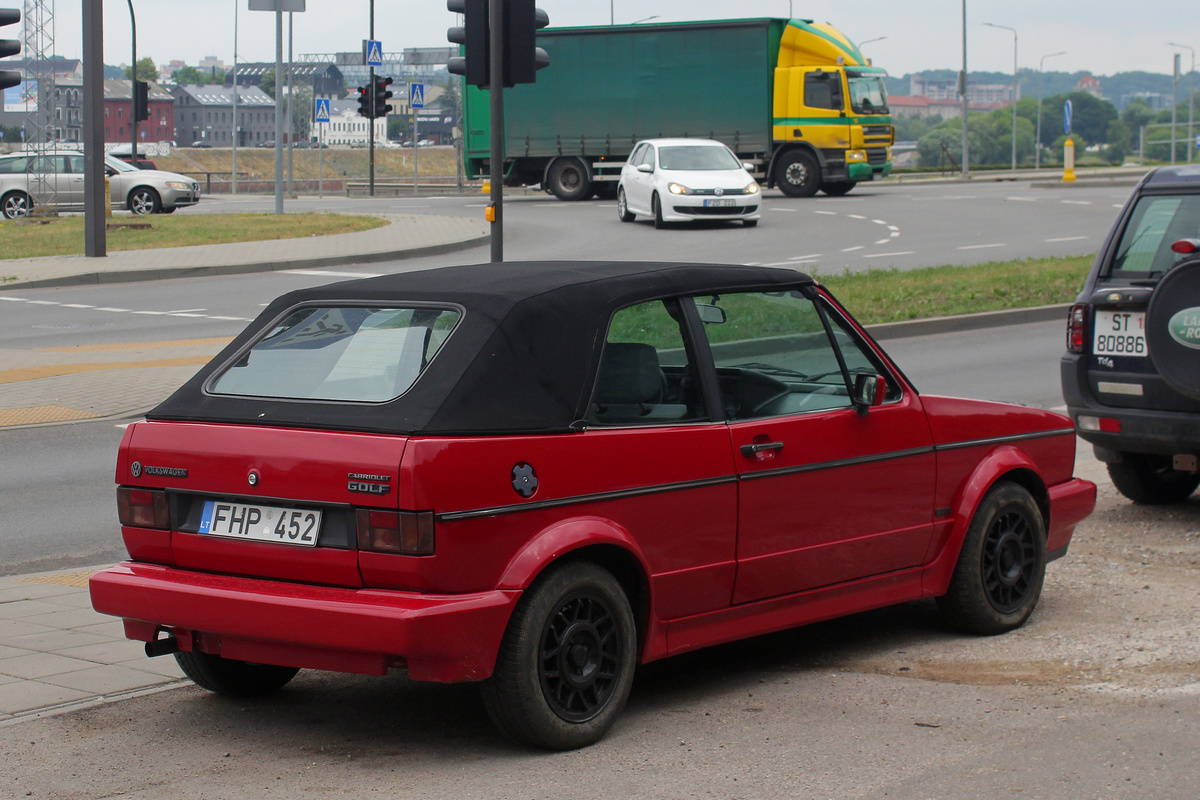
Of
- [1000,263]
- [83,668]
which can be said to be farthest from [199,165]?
[83,668]

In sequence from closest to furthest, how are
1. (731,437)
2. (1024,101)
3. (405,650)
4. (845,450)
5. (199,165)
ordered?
(405,650) < (731,437) < (845,450) < (199,165) < (1024,101)

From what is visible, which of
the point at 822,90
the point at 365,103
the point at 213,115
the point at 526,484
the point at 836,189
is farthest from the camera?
the point at 213,115

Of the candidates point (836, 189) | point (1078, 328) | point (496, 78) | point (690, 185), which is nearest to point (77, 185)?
point (690, 185)

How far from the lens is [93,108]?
934 inches


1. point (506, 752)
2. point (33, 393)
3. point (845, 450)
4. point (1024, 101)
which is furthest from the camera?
point (1024, 101)

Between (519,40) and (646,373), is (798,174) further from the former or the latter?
(646,373)

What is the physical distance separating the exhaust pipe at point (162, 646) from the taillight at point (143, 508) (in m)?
0.36

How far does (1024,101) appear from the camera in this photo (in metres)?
146

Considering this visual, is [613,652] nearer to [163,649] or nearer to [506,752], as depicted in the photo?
[506,752]

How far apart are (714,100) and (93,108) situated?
60.3 feet

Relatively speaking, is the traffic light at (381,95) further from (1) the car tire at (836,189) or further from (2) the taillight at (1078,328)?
(2) the taillight at (1078,328)

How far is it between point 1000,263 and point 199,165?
336ft

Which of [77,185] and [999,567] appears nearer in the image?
[999,567]

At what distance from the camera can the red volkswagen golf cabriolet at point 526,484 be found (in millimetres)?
4164
